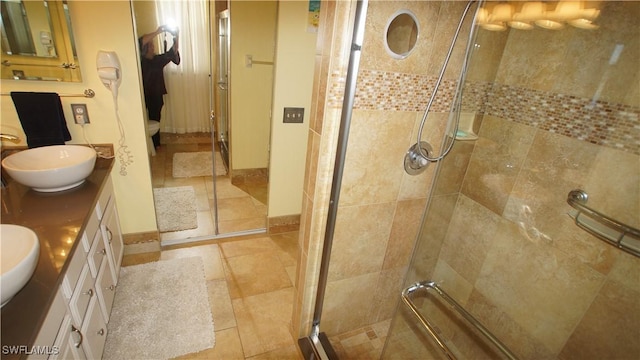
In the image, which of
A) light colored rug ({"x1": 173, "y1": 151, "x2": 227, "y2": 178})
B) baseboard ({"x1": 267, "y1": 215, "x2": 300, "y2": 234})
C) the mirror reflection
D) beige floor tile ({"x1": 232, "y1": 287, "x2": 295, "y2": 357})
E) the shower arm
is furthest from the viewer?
baseboard ({"x1": 267, "y1": 215, "x2": 300, "y2": 234})

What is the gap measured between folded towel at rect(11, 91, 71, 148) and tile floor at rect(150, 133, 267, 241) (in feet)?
1.87

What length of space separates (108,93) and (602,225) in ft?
8.73

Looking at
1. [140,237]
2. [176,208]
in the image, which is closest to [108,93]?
[140,237]

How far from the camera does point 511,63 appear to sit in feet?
4.61

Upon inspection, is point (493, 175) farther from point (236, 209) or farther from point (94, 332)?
point (236, 209)

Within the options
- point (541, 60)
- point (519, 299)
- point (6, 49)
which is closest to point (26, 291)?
point (6, 49)

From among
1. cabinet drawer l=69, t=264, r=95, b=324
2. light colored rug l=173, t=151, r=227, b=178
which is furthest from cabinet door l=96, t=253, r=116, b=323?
light colored rug l=173, t=151, r=227, b=178

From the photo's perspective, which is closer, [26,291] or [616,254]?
[26,291]

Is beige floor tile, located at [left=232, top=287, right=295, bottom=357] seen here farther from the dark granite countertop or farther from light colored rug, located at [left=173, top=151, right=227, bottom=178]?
light colored rug, located at [left=173, top=151, right=227, bottom=178]

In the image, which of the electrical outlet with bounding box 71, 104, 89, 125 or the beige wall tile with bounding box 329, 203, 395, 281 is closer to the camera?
the beige wall tile with bounding box 329, 203, 395, 281

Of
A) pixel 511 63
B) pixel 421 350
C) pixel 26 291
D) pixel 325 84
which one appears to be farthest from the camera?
pixel 421 350

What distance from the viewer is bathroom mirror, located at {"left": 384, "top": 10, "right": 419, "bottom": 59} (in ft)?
4.04

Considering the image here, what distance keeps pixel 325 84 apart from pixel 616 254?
1.29 meters

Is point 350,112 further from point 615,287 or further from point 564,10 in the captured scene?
point 615,287
